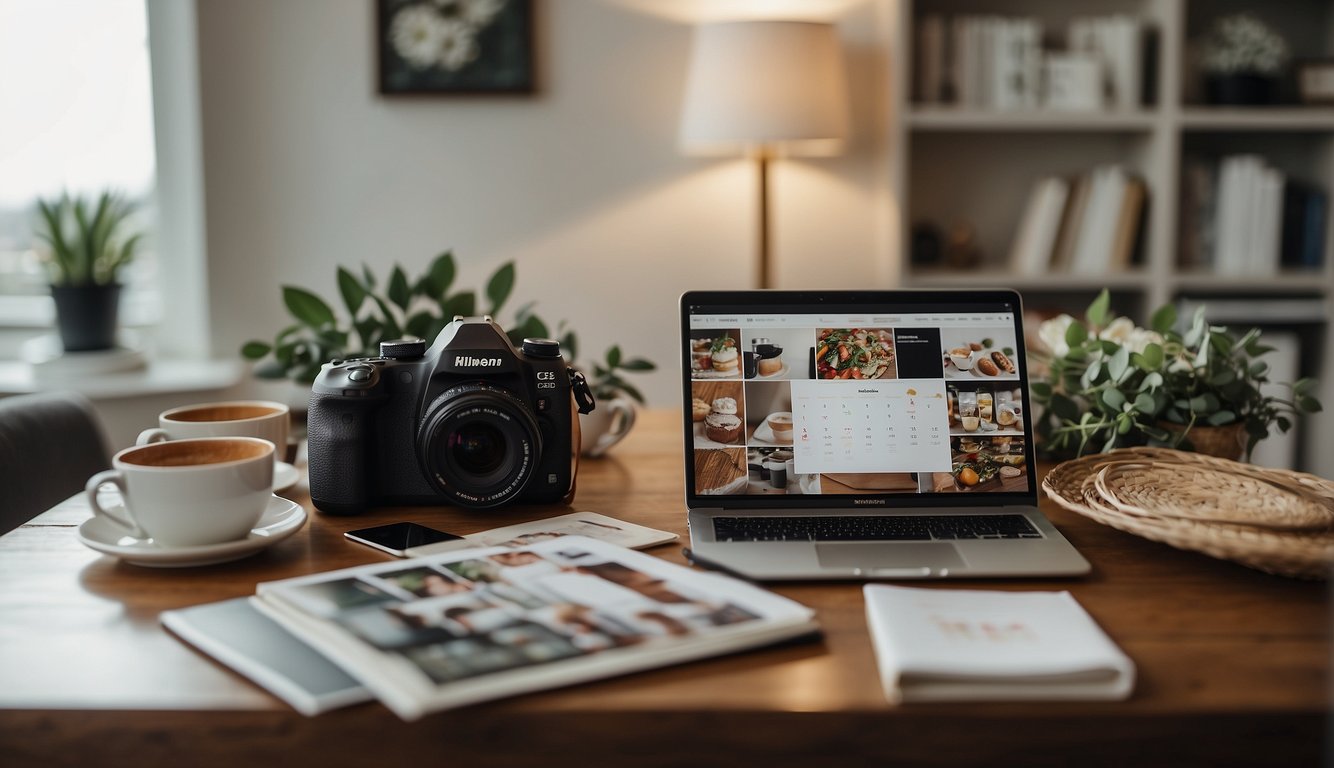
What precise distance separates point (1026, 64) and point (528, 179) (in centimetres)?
121

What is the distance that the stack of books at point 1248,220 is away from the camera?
261 cm

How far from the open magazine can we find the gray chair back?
63 centimetres

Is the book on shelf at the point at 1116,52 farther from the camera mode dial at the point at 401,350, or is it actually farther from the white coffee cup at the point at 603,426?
the camera mode dial at the point at 401,350

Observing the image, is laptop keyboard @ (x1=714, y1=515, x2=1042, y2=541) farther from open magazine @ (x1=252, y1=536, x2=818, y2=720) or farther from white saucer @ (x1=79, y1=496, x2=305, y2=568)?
white saucer @ (x1=79, y1=496, x2=305, y2=568)

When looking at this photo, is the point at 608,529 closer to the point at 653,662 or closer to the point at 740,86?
the point at 653,662

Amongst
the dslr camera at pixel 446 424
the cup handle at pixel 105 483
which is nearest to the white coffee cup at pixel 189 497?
the cup handle at pixel 105 483

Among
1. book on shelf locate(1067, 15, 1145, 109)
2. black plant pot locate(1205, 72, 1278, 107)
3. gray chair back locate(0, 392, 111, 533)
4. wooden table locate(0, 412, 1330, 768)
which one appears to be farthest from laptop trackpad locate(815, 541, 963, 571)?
black plant pot locate(1205, 72, 1278, 107)

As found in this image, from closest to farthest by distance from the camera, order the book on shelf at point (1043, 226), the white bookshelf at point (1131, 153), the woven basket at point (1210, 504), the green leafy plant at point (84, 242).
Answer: the woven basket at point (1210, 504) → the green leafy plant at point (84, 242) → the white bookshelf at point (1131, 153) → the book on shelf at point (1043, 226)

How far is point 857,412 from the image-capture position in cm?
107

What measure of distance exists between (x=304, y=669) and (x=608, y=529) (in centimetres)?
38

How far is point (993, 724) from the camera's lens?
0.67m

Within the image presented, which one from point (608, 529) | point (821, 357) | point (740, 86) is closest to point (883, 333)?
point (821, 357)

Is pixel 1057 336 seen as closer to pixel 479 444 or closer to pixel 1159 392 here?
pixel 1159 392

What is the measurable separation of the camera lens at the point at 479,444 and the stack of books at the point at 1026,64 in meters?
1.87
